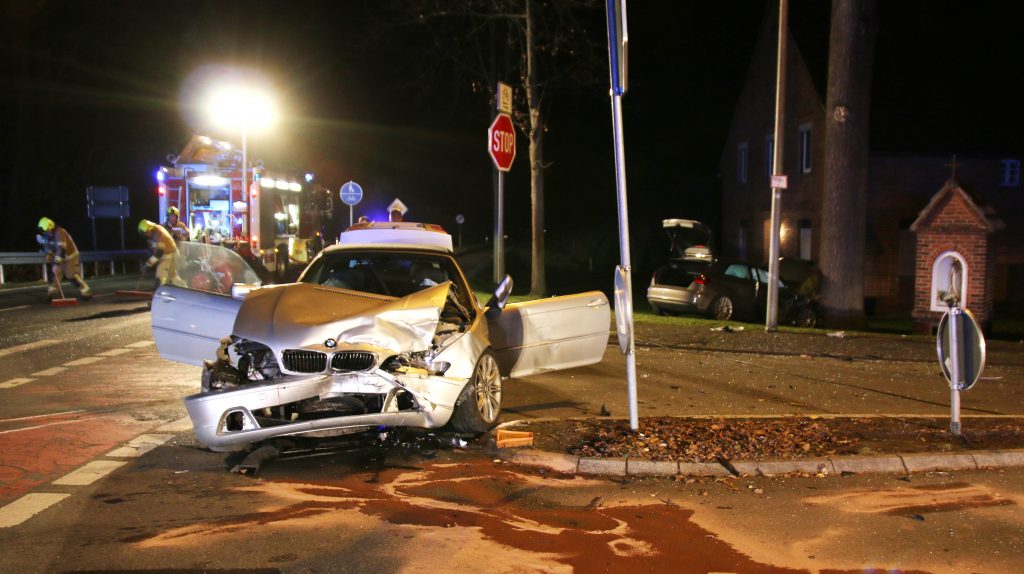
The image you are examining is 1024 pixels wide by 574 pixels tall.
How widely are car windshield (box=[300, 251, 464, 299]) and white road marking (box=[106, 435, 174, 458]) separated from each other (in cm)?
197

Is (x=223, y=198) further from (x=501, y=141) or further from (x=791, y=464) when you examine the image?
(x=791, y=464)

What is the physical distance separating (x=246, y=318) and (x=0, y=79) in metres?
34.7

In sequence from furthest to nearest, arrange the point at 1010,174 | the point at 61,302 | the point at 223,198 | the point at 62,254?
the point at 1010,174 → the point at 223,198 → the point at 61,302 → the point at 62,254

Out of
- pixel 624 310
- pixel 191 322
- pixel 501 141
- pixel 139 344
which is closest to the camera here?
pixel 624 310

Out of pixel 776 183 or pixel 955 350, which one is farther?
pixel 776 183

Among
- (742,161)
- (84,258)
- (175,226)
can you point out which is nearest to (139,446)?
(175,226)

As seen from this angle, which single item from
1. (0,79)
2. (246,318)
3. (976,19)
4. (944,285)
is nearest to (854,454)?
(246,318)

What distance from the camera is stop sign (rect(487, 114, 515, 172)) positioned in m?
15.4

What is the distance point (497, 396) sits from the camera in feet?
25.8

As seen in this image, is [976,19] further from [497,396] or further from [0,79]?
[0,79]

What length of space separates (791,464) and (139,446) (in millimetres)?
5209

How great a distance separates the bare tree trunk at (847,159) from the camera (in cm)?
1662

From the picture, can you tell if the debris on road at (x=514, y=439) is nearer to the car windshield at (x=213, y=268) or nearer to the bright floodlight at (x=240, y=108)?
the car windshield at (x=213, y=268)

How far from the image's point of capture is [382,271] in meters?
8.77
